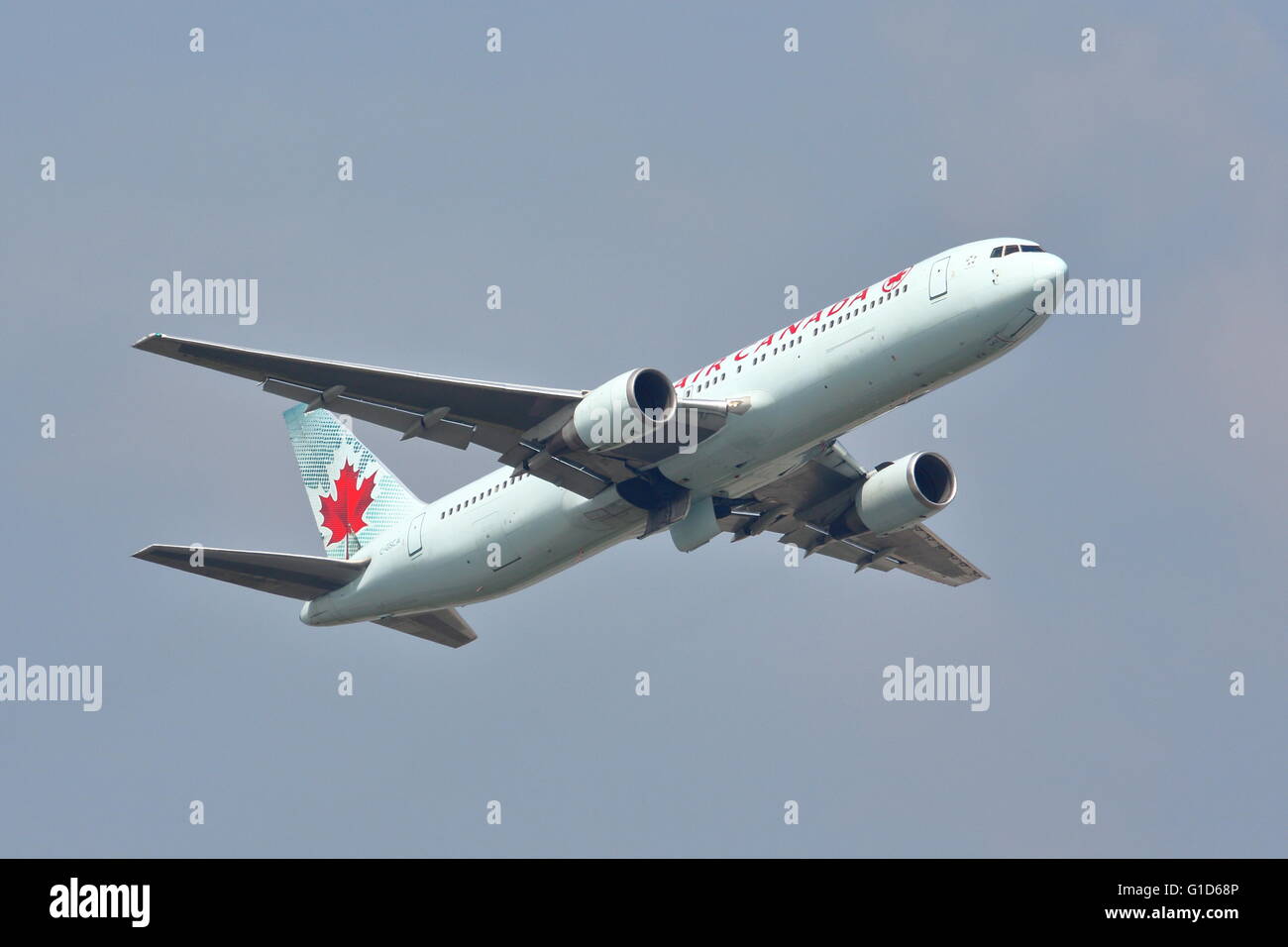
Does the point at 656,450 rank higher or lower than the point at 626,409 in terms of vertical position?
lower

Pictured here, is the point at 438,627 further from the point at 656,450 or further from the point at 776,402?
the point at 776,402

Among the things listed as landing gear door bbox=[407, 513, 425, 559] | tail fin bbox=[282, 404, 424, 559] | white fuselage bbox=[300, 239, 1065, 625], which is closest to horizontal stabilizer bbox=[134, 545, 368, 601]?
white fuselage bbox=[300, 239, 1065, 625]

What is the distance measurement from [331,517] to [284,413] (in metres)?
5.70

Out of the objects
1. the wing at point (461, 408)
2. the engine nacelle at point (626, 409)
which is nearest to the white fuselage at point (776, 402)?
the wing at point (461, 408)

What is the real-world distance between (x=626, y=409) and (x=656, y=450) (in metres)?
2.41

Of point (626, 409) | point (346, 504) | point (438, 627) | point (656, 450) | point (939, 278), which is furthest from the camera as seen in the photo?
point (346, 504)

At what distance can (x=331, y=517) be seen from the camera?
193 ft

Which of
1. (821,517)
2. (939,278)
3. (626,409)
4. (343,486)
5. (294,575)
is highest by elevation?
(939,278)

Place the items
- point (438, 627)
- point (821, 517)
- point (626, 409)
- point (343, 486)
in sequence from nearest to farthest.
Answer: point (626, 409), point (821, 517), point (438, 627), point (343, 486)

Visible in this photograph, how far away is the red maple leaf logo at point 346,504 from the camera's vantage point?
57.7 metres

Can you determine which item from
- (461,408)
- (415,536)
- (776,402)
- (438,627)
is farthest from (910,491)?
(438,627)

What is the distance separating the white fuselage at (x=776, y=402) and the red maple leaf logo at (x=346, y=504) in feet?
16.5

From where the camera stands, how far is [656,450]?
46.8 metres
